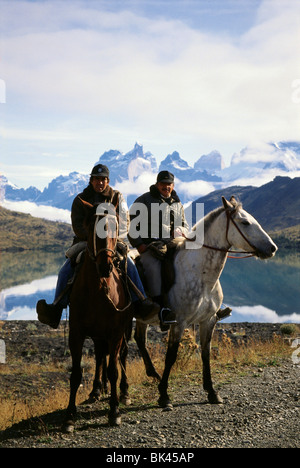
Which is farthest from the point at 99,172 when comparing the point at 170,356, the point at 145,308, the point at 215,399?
the point at 215,399

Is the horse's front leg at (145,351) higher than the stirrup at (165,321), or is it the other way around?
the stirrup at (165,321)

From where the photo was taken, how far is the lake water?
5675cm

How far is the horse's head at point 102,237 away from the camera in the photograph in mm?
5973

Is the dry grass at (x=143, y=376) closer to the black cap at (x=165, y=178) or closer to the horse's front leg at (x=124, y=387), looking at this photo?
the horse's front leg at (x=124, y=387)

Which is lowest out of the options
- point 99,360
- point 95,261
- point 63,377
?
point 63,377

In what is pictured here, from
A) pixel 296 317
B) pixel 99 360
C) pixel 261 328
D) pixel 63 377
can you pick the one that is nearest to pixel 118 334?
pixel 99 360

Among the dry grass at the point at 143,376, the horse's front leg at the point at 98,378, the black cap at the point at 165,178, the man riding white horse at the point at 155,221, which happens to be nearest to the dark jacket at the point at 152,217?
the man riding white horse at the point at 155,221

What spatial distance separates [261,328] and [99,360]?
19602mm

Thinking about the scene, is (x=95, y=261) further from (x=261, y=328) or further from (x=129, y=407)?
(x=261, y=328)

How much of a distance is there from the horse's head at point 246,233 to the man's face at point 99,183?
2.09m

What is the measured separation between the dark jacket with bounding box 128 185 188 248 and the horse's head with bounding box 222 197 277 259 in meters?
1.50

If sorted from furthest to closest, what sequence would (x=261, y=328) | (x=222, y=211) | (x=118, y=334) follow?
(x=261, y=328)
(x=222, y=211)
(x=118, y=334)

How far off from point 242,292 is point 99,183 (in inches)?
2874

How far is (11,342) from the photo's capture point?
21.8 m
